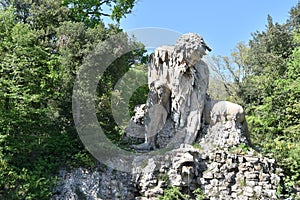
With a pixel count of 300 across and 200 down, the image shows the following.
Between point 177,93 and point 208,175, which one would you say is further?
point 177,93

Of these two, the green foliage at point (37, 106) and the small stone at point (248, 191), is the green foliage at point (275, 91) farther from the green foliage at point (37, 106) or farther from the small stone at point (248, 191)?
the green foliage at point (37, 106)

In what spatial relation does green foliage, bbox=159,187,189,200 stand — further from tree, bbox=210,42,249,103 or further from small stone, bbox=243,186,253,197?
tree, bbox=210,42,249,103

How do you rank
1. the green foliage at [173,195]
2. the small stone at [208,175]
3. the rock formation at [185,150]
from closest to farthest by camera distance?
the green foliage at [173,195] → the rock formation at [185,150] → the small stone at [208,175]

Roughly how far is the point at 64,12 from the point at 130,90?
10.7 feet

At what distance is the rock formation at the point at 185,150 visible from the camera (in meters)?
6.42

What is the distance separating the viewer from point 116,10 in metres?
11.2

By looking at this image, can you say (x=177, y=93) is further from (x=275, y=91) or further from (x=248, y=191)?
(x=275, y=91)

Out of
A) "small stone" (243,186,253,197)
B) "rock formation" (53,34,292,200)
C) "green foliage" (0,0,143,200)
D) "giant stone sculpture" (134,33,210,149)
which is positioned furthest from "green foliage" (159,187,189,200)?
"green foliage" (0,0,143,200)

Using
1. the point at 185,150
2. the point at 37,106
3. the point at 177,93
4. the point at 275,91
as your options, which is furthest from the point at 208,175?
the point at 275,91

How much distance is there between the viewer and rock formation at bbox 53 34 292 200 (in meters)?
6.42

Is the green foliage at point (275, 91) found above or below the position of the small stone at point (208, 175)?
above

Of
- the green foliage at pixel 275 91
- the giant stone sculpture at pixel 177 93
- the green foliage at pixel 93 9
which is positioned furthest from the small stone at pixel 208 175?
the green foliage at pixel 93 9

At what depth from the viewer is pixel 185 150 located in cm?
671

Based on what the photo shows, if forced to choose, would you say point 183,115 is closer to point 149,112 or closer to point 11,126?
point 149,112
